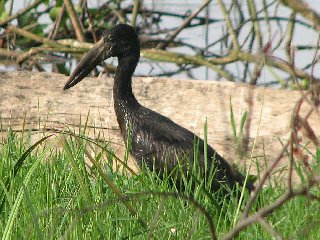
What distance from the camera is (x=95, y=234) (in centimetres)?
390

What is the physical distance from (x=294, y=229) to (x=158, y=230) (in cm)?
75

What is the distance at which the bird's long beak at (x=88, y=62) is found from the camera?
24.1ft

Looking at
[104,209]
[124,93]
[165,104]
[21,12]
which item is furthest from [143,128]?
[21,12]

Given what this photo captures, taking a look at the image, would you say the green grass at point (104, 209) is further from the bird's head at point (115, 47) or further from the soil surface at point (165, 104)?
the bird's head at point (115, 47)

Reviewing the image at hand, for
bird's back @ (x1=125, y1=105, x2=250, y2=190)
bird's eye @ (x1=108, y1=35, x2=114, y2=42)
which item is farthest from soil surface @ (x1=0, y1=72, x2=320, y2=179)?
bird's eye @ (x1=108, y1=35, x2=114, y2=42)

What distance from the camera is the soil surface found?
7.07m

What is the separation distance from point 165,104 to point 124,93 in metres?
0.71

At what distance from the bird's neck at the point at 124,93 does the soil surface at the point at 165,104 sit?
9.5 inches

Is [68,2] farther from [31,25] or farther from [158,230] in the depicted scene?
[158,230]

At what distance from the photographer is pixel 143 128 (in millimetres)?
6492

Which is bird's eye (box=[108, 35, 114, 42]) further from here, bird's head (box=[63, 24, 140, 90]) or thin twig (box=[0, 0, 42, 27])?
thin twig (box=[0, 0, 42, 27])

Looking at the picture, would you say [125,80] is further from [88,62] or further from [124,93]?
[88,62]

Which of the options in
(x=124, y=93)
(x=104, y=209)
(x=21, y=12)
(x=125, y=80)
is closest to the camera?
(x=104, y=209)

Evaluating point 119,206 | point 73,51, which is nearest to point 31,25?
point 73,51
